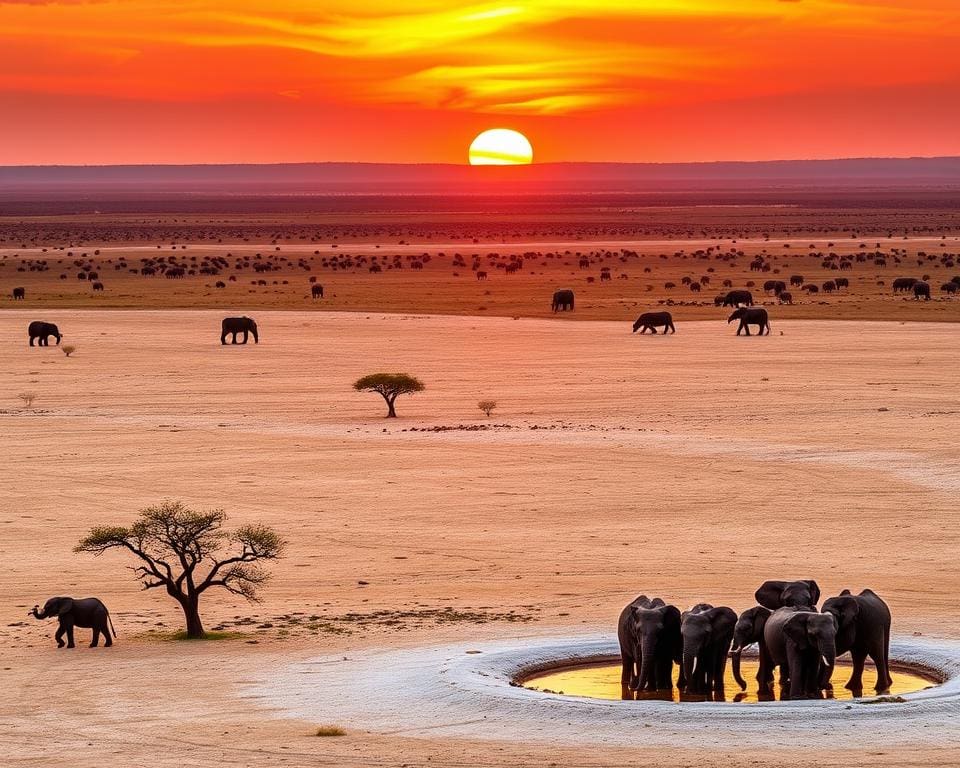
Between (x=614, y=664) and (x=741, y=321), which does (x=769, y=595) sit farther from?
(x=741, y=321)

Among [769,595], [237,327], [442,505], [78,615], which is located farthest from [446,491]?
[237,327]

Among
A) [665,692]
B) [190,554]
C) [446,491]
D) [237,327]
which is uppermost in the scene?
[237,327]

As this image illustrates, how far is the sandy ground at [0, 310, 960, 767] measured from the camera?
20922mm

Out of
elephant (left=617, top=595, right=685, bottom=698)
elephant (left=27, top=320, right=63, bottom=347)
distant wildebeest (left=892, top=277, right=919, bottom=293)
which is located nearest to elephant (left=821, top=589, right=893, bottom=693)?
elephant (left=617, top=595, right=685, bottom=698)

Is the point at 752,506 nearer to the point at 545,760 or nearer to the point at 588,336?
the point at 545,760

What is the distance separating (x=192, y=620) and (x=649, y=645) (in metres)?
7.64

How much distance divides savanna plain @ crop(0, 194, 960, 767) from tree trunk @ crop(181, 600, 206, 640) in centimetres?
36

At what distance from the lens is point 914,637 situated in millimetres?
24797

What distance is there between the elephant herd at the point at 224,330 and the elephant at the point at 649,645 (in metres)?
50.3

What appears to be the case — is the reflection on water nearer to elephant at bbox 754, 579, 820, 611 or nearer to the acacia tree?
elephant at bbox 754, 579, 820, 611

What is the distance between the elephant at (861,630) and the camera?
22156 millimetres

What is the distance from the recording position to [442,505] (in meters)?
36.9

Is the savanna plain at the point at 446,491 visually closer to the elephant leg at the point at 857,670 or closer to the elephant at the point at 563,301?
the elephant at the point at 563,301

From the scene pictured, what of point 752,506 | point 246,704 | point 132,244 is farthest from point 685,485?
point 132,244
